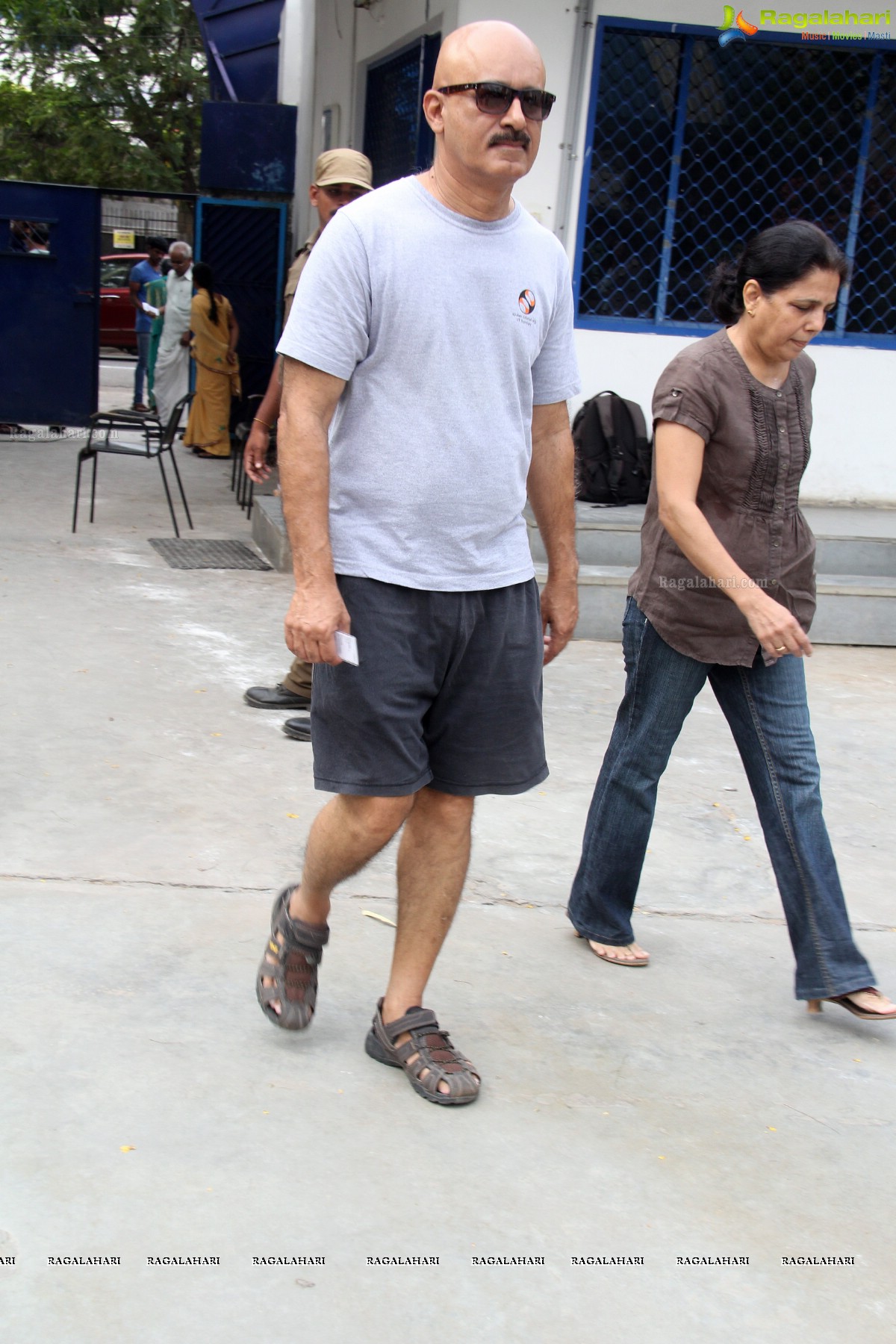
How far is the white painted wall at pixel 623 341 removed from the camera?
8.12 m

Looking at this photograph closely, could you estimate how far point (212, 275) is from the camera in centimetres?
1262

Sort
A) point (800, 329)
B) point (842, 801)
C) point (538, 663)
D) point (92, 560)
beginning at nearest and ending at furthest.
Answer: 1. point (538, 663)
2. point (800, 329)
3. point (842, 801)
4. point (92, 560)

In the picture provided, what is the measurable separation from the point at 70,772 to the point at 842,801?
2.74 meters

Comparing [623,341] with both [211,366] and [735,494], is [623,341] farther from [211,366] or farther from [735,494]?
[735,494]

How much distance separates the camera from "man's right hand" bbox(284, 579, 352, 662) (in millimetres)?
2576

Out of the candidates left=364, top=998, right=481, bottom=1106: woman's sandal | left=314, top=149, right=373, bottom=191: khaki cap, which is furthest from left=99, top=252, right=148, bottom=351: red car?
left=364, top=998, right=481, bottom=1106: woman's sandal

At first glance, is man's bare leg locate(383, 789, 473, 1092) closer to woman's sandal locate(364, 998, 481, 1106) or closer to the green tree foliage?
woman's sandal locate(364, 998, 481, 1106)

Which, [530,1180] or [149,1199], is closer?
[149,1199]

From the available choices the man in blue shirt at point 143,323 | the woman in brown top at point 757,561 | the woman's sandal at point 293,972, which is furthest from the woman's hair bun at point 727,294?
the man in blue shirt at point 143,323

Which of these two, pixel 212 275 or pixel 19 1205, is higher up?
pixel 212 275

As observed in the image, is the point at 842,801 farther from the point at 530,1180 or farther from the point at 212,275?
the point at 212,275

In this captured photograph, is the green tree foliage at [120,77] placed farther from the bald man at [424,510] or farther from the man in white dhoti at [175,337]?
the bald man at [424,510]

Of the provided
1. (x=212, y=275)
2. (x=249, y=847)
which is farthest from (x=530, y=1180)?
(x=212, y=275)

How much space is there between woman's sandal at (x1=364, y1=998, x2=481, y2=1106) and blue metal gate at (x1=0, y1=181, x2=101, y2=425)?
1148 cm
